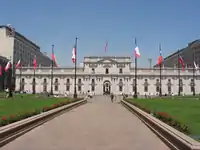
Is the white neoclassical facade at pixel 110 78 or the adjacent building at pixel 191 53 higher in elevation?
the adjacent building at pixel 191 53

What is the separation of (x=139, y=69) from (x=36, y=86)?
4231 centimetres

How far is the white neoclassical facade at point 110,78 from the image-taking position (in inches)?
4803

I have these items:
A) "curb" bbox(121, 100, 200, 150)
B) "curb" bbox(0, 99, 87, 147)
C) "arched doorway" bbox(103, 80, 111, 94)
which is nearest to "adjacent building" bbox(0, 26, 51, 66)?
"arched doorway" bbox(103, 80, 111, 94)

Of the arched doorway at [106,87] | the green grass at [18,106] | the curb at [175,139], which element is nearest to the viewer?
the curb at [175,139]

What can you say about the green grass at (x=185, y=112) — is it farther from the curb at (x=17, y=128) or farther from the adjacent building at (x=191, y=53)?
the adjacent building at (x=191, y=53)

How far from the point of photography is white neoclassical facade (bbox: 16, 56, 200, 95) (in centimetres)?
12200

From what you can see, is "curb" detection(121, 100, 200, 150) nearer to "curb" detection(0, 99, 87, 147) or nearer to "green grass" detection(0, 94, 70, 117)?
"curb" detection(0, 99, 87, 147)

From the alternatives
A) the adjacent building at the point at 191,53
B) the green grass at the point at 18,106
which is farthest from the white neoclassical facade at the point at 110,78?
Result: the green grass at the point at 18,106

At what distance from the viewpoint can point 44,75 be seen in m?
126

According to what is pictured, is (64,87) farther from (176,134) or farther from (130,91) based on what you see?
(176,134)

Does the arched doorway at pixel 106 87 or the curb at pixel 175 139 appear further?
the arched doorway at pixel 106 87

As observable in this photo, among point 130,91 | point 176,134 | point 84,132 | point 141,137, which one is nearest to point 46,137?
point 84,132

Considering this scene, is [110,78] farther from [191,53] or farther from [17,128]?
[17,128]

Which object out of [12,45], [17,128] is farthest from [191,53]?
[17,128]
